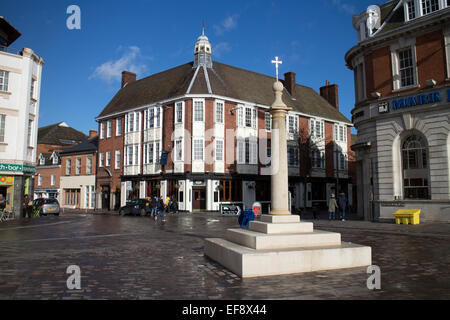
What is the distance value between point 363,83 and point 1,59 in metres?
25.0

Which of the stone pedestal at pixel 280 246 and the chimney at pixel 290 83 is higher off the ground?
the chimney at pixel 290 83

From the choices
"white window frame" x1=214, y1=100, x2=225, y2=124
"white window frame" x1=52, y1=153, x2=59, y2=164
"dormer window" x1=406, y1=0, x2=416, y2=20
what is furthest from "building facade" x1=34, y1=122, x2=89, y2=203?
"dormer window" x1=406, y1=0, x2=416, y2=20

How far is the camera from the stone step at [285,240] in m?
8.05

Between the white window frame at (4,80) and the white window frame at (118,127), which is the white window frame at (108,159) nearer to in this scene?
the white window frame at (118,127)

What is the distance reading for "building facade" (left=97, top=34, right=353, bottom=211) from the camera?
115 ft

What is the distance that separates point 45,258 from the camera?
Result: 936 centimetres

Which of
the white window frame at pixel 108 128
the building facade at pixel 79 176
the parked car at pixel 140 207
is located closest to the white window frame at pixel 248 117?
the parked car at pixel 140 207

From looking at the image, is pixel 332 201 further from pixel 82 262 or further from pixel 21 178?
pixel 21 178

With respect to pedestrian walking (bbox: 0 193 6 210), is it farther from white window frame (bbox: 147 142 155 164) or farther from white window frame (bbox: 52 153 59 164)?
white window frame (bbox: 52 153 59 164)

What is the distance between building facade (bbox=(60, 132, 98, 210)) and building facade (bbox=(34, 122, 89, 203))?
111 centimetres

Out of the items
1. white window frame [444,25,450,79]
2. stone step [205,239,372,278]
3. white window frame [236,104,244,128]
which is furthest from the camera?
white window frame [236,104,244,128]

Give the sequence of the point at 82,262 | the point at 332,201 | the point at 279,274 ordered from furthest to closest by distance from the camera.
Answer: the point at 332,201
the point at 82,262
the point at 279,274

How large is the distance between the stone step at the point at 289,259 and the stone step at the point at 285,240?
0.21 meters

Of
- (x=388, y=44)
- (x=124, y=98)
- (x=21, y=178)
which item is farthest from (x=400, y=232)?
(x=124, y=98)
